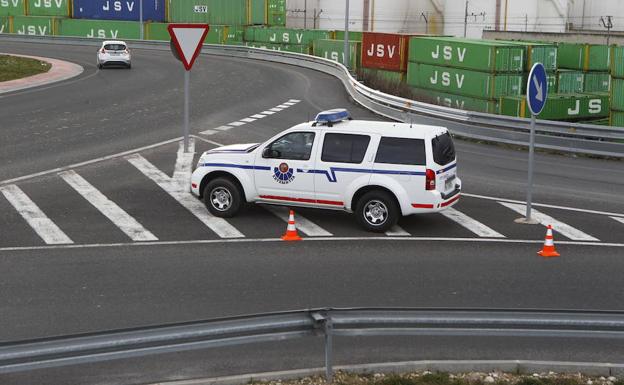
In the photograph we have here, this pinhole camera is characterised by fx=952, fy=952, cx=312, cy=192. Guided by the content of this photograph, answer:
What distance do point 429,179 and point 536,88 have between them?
2.55 m

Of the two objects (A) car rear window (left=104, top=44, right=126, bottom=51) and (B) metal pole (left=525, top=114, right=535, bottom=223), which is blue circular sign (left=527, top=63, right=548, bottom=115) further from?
(A) car rear window (left=104, top=44, right=126, bottom=51)

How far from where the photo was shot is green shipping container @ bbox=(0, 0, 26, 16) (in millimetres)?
86500

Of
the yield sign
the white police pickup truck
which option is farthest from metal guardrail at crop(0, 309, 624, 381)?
the yield sign

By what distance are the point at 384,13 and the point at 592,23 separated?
1832 centimetres

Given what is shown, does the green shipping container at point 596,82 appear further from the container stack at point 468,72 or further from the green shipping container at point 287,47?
the green shipping container at point 287,47

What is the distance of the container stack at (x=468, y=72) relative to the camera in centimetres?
3566

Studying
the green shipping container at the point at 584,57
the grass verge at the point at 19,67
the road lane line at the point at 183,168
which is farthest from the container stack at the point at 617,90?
the grass verge at the point at 19,67

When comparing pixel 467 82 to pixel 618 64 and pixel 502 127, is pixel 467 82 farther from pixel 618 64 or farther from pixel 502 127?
pixel 502 127

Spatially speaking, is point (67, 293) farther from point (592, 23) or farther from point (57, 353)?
point (592, 23)

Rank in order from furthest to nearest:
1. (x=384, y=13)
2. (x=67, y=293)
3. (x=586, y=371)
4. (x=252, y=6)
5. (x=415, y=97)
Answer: (x=384, y=13), (x=252, y=6), (x=415, y=97), (x=67, y=293), (x=586, y=371)

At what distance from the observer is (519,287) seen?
12508 mm

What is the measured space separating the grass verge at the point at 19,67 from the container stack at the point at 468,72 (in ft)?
57.4

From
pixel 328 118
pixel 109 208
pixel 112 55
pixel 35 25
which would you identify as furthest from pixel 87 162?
pixel 35 25

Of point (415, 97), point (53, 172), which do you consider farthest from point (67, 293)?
point (415, 97)
